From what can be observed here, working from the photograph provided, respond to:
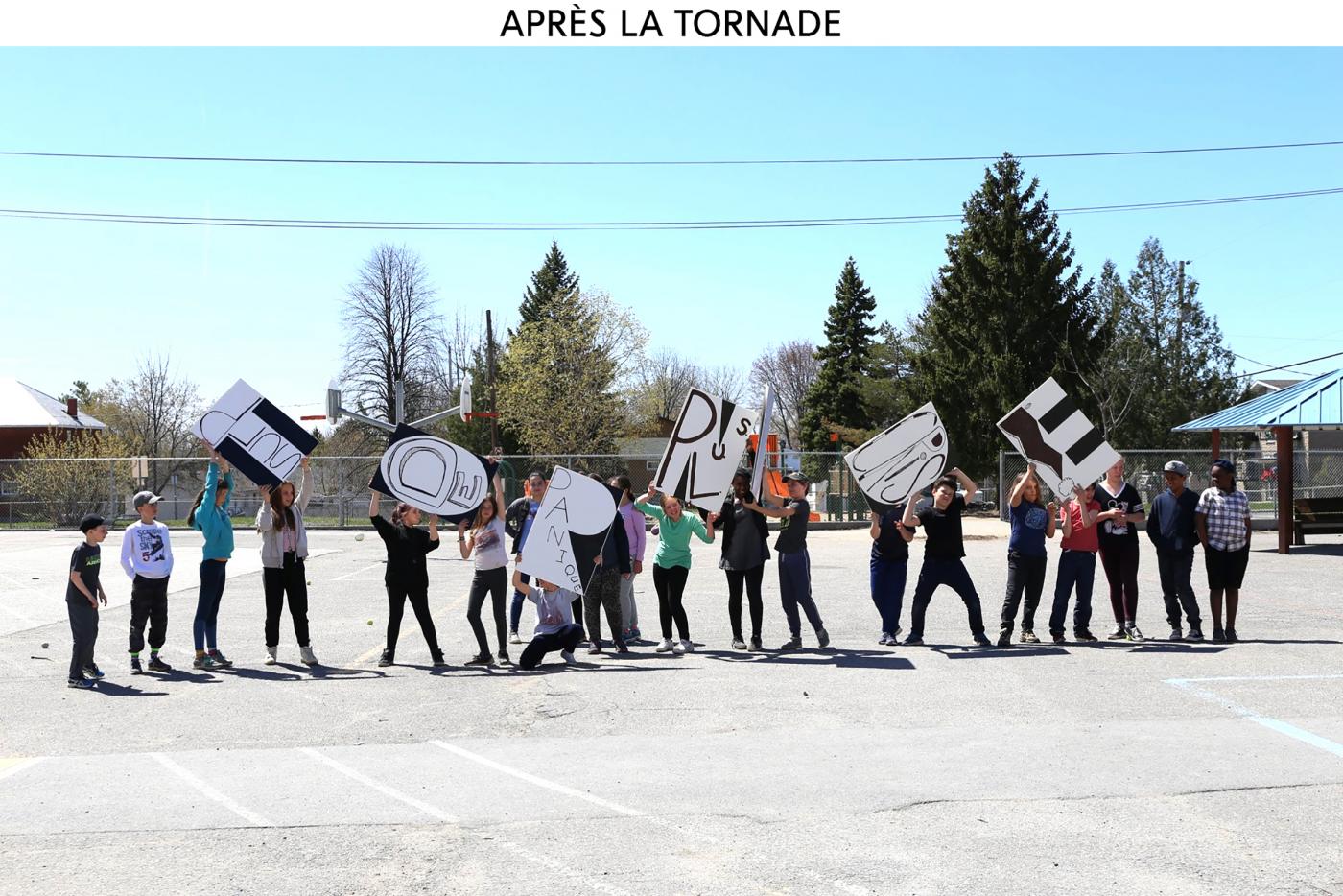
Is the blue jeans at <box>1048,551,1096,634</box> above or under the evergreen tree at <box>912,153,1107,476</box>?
under

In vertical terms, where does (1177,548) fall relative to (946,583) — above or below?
above

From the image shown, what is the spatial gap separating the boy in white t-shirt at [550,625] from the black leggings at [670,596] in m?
1.07

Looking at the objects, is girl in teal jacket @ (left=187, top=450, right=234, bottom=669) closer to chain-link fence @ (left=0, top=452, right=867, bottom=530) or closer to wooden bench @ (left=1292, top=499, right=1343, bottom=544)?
wooden bench @ (left=1292, top=499, right=1343, bottom=544)

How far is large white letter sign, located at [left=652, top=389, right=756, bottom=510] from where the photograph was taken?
1226 centimetres

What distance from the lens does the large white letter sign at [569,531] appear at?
11125mm

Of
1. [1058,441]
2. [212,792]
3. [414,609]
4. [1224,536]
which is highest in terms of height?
[1058,441]

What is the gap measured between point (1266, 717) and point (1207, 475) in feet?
106

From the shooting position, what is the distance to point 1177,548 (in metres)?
12.3

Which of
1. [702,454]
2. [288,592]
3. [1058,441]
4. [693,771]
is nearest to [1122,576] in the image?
[1058,441]

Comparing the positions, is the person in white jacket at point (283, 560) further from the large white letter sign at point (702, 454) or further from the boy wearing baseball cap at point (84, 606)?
the large white letter sign at point (702, 454)

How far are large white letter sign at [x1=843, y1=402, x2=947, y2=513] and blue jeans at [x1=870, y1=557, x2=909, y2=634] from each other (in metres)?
0.57

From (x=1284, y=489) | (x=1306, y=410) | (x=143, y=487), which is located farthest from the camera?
(x=143, y=487)

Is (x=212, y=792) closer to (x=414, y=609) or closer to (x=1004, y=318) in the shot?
(x=414, y=609)

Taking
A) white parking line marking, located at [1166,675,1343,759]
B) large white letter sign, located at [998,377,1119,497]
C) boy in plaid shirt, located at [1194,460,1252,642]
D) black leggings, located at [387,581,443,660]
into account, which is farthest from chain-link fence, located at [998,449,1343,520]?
black leggings, located at [387,581,443,660]
